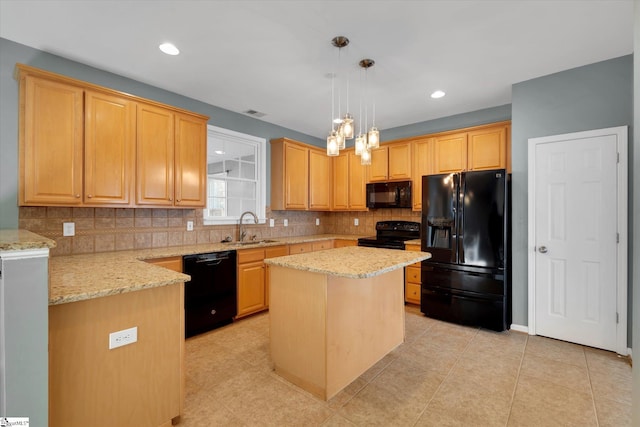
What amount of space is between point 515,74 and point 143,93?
4.02m

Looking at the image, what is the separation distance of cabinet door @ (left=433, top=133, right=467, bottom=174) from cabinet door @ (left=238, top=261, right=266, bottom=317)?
9.49 ft

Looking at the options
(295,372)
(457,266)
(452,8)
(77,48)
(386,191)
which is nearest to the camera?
(452,8)

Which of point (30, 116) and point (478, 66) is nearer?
point (30, 116)

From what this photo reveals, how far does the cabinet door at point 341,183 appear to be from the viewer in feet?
17.1

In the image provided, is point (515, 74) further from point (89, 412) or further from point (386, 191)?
point (89, 412)

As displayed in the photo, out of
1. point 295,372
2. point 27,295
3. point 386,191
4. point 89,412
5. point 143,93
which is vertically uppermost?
point 143,93

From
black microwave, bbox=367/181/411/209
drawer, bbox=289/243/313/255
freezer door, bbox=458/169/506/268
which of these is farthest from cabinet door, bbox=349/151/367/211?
freezer door, bbox=458/169/506/268

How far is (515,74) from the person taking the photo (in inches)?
119

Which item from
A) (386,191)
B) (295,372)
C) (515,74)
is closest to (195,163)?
(295,372)

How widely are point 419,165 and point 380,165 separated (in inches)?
25.9

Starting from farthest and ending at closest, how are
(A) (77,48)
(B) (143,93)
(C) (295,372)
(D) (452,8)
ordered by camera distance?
(B) (143,93), (A) (77,48), (C) (295,372), (D) (452,8)

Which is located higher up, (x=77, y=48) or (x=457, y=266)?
(x=77, y=48)

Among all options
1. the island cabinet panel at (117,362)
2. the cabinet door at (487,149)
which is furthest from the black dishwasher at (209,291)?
the cabinet door at (487,149)

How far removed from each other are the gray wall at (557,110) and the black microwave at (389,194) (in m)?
1.46
